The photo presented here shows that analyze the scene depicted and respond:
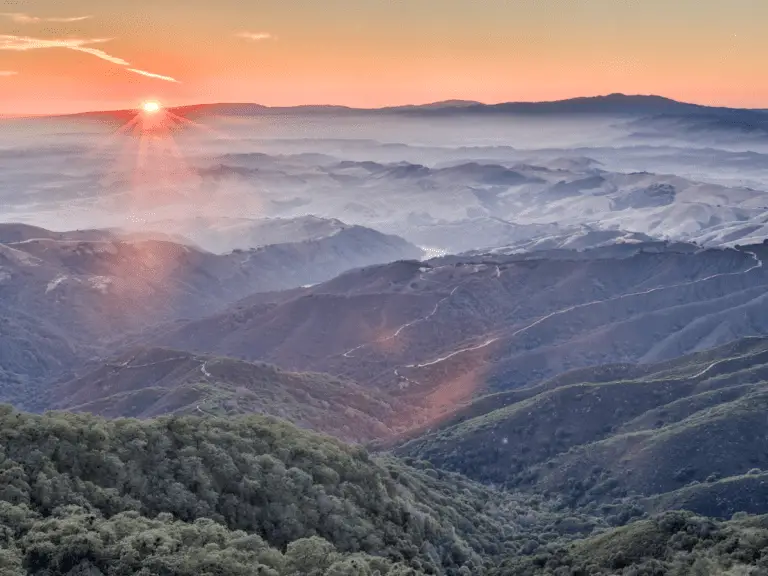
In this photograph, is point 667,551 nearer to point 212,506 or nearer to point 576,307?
point 212,506

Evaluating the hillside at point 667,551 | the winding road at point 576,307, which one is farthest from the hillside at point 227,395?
the hillside at point 667,551

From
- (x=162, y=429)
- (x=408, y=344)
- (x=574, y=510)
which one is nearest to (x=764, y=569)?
(x=162, y=429)

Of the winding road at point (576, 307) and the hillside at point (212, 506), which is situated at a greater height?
the hillside at point (212, 506)

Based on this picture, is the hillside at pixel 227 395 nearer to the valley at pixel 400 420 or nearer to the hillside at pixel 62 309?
the valley at pixel 400 420

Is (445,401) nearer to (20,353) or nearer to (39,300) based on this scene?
(20,353)

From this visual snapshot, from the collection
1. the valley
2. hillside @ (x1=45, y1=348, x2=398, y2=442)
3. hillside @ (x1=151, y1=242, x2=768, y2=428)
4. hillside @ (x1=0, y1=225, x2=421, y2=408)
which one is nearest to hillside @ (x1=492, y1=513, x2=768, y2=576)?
the valley

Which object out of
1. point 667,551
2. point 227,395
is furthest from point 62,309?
point 667,551

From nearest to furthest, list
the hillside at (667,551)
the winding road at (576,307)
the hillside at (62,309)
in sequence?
the hillside at (667,551) < the winding road at (576,307) < the hillside at (62,309)

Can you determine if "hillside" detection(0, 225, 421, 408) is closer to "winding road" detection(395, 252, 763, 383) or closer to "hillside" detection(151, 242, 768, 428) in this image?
"hillside" detection(151, 242, 768, 428)
